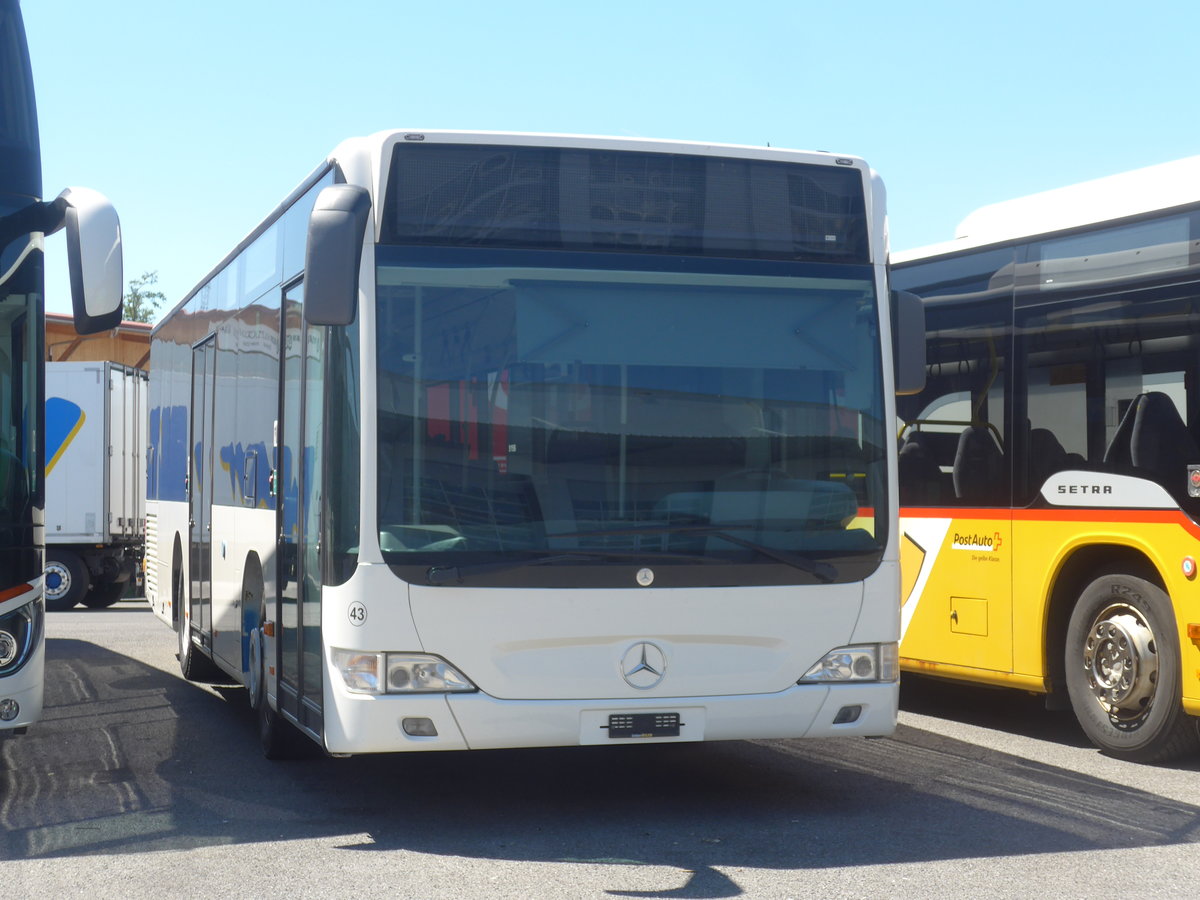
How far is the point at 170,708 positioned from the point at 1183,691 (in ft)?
22.1

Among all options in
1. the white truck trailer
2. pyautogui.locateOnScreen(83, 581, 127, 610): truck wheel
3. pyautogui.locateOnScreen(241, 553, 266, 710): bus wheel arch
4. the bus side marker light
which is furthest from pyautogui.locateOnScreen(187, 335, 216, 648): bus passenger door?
pyautogui.locateOnScreen(83, 581, 127, 610): truck wheel

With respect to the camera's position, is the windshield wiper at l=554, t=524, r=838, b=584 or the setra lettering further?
the setra lettering

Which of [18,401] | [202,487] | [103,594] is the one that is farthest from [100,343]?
[18,401]

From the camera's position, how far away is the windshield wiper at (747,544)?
6792 mm

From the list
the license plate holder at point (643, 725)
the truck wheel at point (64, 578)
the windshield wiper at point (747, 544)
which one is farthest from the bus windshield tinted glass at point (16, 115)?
the truck wheel at point (64, 578)

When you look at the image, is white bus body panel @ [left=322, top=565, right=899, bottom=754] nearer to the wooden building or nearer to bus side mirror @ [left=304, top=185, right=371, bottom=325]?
bus side mirror @ [left=304, top=185, right=371, bottom=325]

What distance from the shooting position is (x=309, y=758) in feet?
29.7

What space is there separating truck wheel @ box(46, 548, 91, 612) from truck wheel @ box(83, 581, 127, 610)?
45 cm

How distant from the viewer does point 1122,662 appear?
8.98 meters

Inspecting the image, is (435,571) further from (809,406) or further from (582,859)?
(809,406)

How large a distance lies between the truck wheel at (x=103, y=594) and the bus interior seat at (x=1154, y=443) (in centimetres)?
1822

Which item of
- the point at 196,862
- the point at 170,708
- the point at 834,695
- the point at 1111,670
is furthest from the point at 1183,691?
the point at 170,708

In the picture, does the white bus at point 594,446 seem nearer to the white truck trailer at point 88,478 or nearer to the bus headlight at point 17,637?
the bus headlight at point 17,637

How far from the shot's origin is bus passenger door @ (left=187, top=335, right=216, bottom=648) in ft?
35.7
